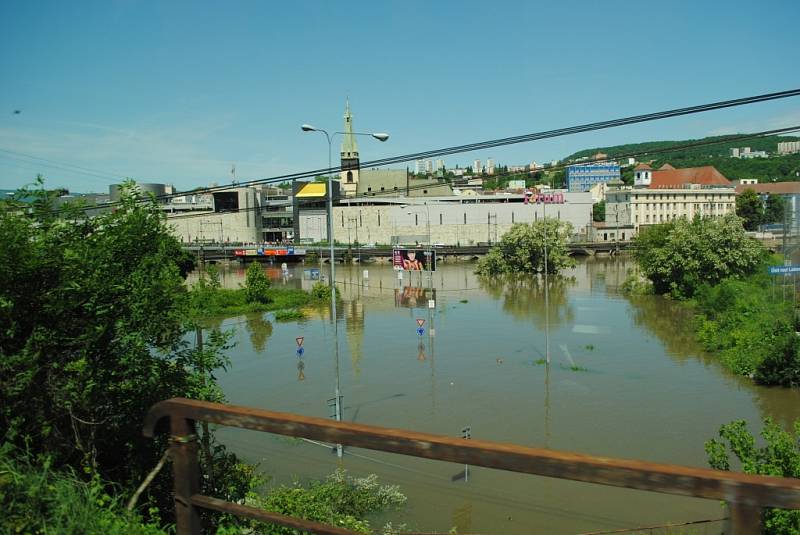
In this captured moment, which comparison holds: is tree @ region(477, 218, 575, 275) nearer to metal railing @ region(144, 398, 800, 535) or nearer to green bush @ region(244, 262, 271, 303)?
green bush @ region(244, 262, 271, 303)

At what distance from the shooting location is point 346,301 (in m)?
39.3

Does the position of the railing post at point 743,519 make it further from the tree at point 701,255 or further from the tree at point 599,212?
the tree at point 599,212

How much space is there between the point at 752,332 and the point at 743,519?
73.9ft

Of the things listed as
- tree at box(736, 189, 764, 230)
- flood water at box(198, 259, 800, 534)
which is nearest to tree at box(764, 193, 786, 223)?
tree at box(736, 189, 764, 230)

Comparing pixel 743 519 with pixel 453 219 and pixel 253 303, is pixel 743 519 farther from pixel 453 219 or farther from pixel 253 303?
pixel 453 219

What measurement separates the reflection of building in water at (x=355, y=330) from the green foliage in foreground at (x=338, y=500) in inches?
362

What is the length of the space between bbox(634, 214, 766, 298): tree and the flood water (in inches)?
102

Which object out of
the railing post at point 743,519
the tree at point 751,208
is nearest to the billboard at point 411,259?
the railing post at point 743,519

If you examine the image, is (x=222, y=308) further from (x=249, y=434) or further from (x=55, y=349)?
(x=55, y=349)

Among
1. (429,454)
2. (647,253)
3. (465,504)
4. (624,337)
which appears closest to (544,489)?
(465,504)

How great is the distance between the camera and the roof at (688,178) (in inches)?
3775

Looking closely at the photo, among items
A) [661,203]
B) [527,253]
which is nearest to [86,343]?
[527,253]

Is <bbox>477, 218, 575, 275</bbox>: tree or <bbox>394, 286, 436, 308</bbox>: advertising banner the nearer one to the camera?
<bbox>394, 286, 436, 308</bbox>: advertising banner

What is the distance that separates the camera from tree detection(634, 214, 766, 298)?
112ft
